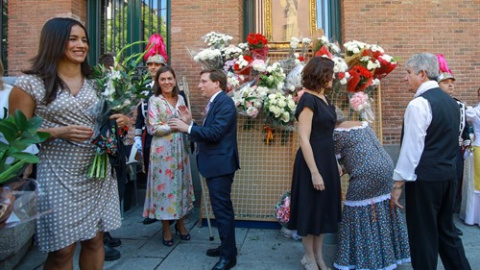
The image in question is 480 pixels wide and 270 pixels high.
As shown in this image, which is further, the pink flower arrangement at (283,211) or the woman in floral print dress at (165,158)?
the pink flower arrangement at (283,211)

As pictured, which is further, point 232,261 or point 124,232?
point 124,232

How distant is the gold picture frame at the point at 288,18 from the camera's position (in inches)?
300

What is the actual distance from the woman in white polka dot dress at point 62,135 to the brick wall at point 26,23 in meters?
5.36

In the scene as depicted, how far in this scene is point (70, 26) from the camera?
2773 millimetres

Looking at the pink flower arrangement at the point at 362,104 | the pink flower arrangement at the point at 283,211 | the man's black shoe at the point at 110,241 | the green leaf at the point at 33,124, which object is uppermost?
the pink flower arrangement at the point at 362,104

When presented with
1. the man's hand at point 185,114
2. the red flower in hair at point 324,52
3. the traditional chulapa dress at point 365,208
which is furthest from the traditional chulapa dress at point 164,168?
the red flower in hair at point 324,52

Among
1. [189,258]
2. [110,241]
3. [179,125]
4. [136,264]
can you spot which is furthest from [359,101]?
[110,241]

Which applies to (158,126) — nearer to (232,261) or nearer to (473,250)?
(232,261)

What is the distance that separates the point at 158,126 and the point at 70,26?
6.54 ft

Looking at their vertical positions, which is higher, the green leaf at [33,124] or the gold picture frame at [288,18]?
the gold picture frame at [288,18]

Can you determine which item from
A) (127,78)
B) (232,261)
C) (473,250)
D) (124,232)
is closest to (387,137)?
(473,250)

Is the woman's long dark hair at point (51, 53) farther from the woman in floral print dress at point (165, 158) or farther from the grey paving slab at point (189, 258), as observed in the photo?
the grey paving slab at point (189, 258)

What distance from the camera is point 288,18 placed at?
7.66m

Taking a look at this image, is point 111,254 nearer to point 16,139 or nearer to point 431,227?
point 16,139
